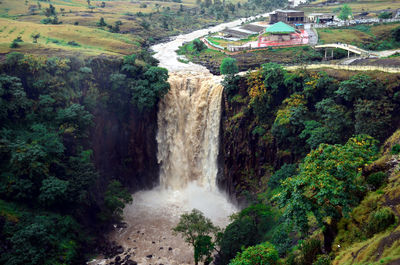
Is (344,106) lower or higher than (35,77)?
lower

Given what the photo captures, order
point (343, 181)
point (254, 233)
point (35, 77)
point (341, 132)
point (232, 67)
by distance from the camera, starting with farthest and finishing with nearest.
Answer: point (232, 67), point (35, 77), point (341, 132), point (254, 233), point (343, 181)

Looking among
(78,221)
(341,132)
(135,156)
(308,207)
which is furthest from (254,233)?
(135,156)

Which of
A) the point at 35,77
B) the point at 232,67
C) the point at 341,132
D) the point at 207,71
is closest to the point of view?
the point at 341,132

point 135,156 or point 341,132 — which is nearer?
point 341,132

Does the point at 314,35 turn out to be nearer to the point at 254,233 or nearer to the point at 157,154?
the point at 157,154

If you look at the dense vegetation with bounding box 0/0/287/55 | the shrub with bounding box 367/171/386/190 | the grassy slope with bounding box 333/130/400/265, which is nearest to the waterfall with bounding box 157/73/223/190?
the dense vegetation with bounding box 0/0/287/55

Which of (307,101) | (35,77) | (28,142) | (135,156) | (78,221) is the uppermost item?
(35,77)

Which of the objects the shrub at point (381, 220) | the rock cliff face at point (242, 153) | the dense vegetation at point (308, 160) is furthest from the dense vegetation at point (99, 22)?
the shrub at point (381, 220)
